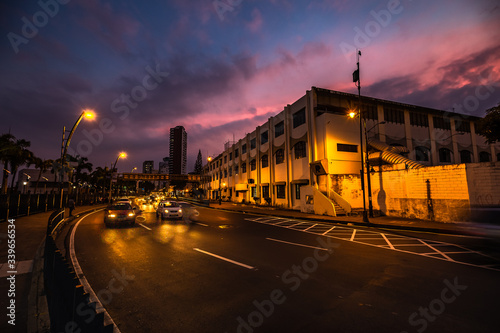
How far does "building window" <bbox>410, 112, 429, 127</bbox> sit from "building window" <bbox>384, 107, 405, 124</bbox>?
1.75 meters

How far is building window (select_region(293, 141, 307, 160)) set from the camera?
26.3 metres

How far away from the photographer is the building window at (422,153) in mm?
29603

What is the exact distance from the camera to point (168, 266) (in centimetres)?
681

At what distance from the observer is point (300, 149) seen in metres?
27.0

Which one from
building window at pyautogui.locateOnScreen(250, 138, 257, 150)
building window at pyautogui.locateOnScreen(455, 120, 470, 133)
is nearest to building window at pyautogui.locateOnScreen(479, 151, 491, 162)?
building window at pyautogui.locateOnScreen(455, 120, 470, 133)

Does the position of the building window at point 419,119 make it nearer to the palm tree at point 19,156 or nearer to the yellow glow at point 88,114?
the yellow glow at point 88,114

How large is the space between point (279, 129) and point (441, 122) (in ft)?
72.0

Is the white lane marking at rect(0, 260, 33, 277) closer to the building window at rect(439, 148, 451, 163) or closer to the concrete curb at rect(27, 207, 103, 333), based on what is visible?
the concrete curb at rect(27, 207, 103, 333)

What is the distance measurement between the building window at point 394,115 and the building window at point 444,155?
7857 millimetres

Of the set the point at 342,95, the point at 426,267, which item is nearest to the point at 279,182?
the point at 342,95

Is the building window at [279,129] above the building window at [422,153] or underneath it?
above

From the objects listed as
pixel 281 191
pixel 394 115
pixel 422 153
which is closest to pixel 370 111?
pixel 394 115

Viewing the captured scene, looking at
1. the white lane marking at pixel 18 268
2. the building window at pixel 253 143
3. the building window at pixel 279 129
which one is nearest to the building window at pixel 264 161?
the building window at pixel 253 143

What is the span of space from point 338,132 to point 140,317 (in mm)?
23610
